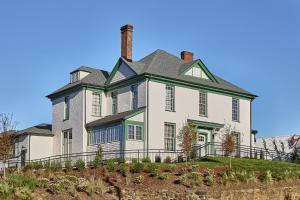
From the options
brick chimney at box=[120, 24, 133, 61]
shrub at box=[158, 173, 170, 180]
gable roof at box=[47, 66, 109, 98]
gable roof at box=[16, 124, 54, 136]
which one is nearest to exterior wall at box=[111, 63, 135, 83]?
brick chimney at box=[120, 24, 133, 61]

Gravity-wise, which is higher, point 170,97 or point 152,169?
point 170,97

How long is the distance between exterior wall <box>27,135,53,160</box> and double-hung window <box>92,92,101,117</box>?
5.39 meters

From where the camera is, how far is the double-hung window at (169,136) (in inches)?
1615

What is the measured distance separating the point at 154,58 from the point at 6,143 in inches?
550

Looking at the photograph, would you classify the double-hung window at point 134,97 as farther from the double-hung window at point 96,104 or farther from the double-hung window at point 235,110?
the double-hung window at point 235,110

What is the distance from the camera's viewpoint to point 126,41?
44.3 metres

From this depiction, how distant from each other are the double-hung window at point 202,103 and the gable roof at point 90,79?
25.7 feet

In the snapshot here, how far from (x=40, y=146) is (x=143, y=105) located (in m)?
11.1

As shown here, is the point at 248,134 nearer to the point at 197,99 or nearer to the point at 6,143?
the point at 197,99

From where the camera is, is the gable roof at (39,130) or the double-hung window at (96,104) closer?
the double-hung window at (96,104)

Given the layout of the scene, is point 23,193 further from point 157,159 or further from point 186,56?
point 186,56

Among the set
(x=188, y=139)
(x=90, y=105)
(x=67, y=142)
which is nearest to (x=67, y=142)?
(x=67, y=142)

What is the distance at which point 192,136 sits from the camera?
37.7m

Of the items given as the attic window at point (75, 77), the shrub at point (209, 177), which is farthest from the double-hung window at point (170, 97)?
the shrub at point (209, 177)
